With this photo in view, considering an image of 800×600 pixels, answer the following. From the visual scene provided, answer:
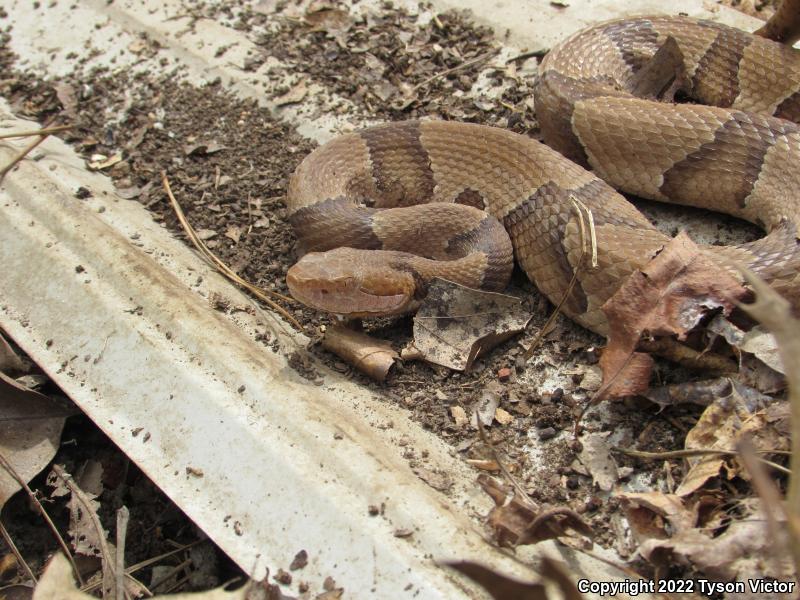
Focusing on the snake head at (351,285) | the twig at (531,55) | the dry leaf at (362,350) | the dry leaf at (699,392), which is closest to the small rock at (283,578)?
the dry leaf at (362,350)

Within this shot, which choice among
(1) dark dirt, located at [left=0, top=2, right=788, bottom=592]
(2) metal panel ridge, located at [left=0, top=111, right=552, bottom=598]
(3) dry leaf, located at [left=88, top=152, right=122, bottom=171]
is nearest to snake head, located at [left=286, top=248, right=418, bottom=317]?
(1) dark dirt, located at [left=0, top=2, right=788, bottom=592]

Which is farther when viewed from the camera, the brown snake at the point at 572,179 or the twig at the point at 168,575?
the brown snake at the point at 572,179

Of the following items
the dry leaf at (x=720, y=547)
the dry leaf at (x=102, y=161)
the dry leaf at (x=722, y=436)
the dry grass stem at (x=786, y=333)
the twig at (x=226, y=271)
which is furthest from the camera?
the dry leaf at (x=102, y=161)

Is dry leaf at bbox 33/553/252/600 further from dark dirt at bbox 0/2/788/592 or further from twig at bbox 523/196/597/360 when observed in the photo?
twig at bbox 523/196/597/360

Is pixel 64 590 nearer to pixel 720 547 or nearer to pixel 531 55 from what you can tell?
pixel 720 547

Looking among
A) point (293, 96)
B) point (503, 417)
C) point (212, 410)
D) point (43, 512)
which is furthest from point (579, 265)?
point (43, 512)

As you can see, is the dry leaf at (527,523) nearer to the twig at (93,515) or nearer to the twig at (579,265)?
the twig at (579,265)

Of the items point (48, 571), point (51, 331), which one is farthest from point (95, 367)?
point (48, 571)
